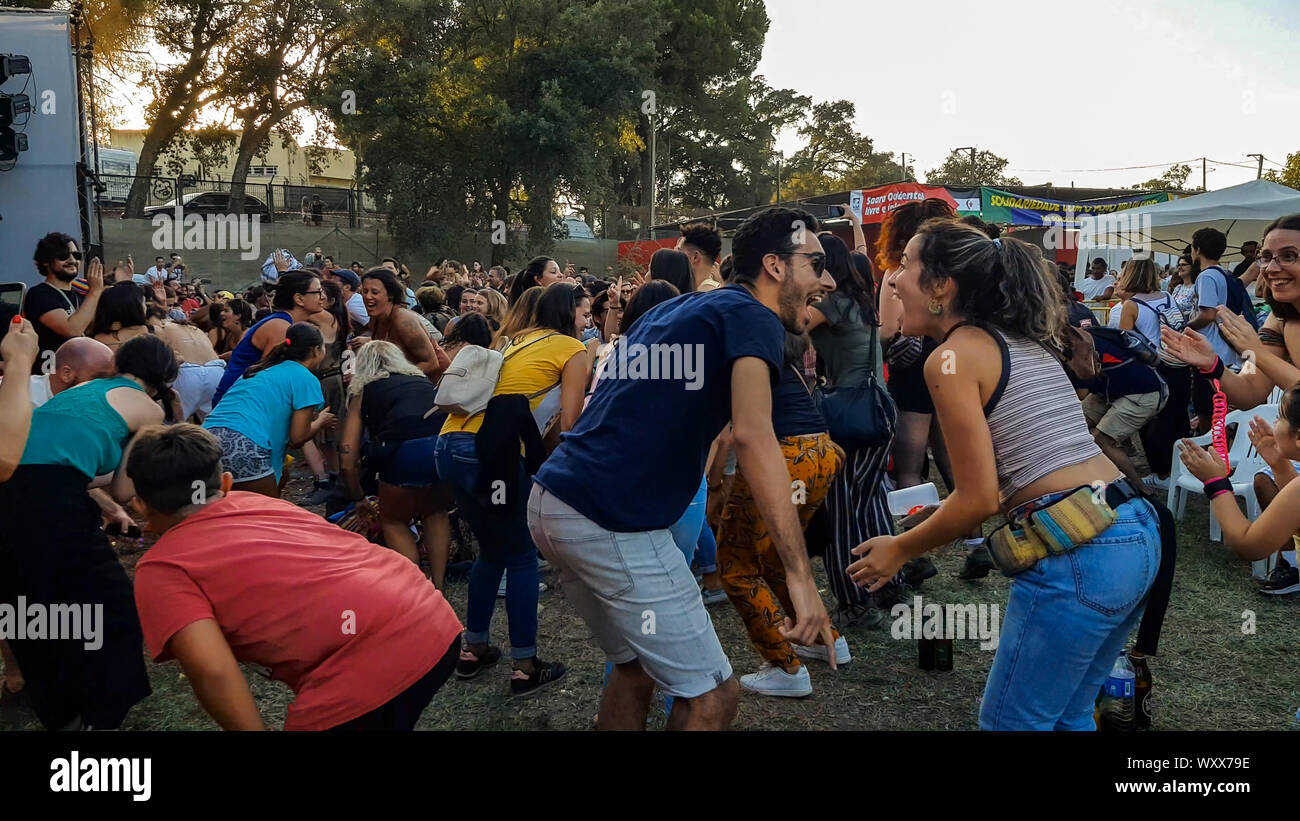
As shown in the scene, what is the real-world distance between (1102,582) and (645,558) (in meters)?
1.14

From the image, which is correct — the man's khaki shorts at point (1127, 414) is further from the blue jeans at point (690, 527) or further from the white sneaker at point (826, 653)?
the blue jeans at point (690, 527)

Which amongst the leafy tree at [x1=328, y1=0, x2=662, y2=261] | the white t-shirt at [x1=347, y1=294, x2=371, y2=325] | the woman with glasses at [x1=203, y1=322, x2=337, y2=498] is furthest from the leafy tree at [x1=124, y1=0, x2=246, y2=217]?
the woman with glasses at [x1=203, y1=322, x2=337, y2=498]

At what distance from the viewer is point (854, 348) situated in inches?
167

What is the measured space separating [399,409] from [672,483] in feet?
8.39

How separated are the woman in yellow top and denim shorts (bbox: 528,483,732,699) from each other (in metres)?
1.43

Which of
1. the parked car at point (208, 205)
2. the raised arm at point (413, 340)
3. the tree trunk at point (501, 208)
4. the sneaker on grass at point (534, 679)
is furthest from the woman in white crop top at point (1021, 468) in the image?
the tree trunk at point (501, 208)

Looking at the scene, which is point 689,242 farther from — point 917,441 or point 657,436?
point 657,436

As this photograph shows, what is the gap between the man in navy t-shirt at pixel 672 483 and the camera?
2.27m

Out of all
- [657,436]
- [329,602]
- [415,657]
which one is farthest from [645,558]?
[329,602]

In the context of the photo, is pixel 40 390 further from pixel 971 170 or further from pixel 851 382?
pixel 971 170

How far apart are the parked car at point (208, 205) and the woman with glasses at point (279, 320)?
2052 centimetres

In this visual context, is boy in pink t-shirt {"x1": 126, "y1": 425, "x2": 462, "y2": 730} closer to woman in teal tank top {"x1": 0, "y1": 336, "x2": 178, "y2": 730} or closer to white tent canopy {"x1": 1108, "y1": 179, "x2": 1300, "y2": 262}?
woman in teal tank top {"x1": 0, "y1": 336, "x2": 178, "y2": 730}

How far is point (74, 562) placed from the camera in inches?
135

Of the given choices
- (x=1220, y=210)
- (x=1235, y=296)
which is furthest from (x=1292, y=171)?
(x=1235, y=296)
